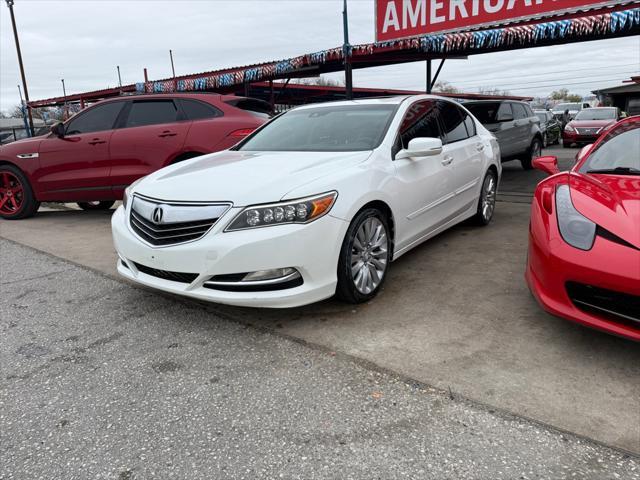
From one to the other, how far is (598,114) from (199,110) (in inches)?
682

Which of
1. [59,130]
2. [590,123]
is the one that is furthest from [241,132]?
[590,123]

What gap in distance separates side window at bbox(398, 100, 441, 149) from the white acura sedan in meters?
0.02

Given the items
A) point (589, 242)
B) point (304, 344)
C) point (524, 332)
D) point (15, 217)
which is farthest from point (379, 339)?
point (15, 217)

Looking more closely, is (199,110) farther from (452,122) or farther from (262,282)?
(262,282)

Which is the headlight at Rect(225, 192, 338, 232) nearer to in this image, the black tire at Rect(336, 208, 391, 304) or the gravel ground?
the black tire at Rect(336, 208, 391, 304)

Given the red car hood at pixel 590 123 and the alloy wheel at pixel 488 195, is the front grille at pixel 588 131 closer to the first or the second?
the red car hood at pixel 590 123

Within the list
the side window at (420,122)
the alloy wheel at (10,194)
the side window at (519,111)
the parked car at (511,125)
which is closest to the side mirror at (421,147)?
the side window at (420,122)

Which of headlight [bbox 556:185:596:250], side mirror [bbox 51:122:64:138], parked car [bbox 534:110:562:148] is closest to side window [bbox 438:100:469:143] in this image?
headlight [bbox 556:185:596:250]

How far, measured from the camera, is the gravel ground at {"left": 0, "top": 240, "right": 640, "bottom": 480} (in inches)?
76.3

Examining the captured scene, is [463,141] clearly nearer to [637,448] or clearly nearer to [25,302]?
[637,448]

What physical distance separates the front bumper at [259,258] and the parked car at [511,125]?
786 cm

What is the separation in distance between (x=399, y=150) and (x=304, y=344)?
178 centimetres

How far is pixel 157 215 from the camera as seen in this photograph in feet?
10.4

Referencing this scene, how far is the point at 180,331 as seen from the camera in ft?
10.5
